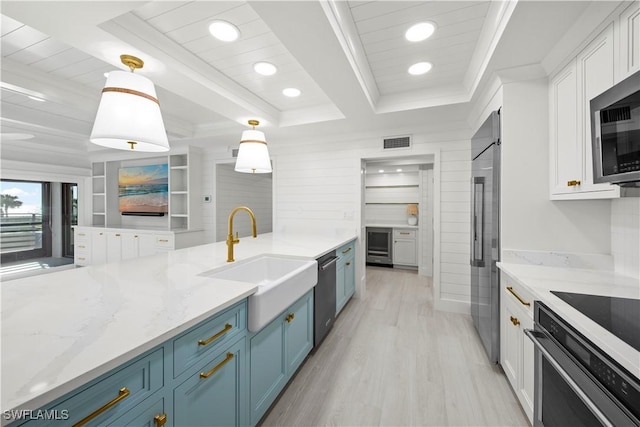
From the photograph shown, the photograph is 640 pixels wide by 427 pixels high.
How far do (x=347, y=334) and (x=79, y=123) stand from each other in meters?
4.40

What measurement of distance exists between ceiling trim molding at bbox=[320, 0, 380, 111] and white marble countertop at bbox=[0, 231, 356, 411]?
62.8 inches

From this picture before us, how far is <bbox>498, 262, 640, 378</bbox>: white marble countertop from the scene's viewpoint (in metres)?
0.85

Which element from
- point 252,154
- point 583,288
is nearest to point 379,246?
point 252,154

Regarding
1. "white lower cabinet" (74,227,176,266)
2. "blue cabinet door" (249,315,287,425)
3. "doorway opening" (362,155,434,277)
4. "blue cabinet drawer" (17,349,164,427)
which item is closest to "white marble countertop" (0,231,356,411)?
"blue cabinet drawer" (17,349,164,427)

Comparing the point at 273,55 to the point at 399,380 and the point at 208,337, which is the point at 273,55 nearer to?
the point at 208,337

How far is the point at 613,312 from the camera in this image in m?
1.11

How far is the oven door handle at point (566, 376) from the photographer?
884 millimetres

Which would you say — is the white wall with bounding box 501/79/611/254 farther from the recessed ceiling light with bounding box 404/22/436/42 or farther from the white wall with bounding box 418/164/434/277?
the white wall with bounding box 418/164/434/277

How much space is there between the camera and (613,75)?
4.33ft

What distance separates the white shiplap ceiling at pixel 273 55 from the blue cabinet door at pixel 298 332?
71.9 inches

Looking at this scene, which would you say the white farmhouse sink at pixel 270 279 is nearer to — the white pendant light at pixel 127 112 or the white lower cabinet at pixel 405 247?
the white pendant light at pixel 127 112

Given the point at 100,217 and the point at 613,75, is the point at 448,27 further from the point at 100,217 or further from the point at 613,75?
the point at 100,217

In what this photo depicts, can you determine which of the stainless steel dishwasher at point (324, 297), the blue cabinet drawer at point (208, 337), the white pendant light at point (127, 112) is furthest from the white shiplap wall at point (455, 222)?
the white pendant light at point (127, 112)

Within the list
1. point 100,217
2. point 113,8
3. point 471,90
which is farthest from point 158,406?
point 100,217
